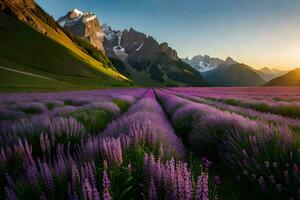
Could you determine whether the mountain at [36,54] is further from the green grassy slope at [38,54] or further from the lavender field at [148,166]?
the lavender field at [148,166]

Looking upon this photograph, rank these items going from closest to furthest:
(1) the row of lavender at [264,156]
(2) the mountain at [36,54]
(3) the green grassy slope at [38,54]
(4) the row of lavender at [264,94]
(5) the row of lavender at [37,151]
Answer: (5) the row of lavender at [37,151]
(1) the row of lavender at [264,156]
(4) the row of lavender at [264,94]
(2) the mountain at [36,54]
(3) the green grassy slope at [38,54]

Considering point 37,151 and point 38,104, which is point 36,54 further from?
point 37,151

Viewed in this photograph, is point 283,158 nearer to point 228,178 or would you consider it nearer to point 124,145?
point 228,178

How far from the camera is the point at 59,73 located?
11444 cm

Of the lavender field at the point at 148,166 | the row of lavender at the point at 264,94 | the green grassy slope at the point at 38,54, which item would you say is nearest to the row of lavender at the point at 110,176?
the lavender field at the point at 148,166

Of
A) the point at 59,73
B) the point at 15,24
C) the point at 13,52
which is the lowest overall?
the point at 59,73

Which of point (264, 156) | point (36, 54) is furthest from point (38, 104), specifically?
point (36, 54)

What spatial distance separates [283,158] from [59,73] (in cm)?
11832

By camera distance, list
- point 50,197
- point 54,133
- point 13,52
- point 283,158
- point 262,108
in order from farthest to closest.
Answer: point 13,52
point 262,108
point 54,133
point 283,158
point 50,197

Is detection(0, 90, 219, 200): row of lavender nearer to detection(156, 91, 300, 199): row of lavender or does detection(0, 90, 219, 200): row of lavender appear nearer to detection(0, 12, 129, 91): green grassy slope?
detection(156, 91, 300, 199): row of lavender

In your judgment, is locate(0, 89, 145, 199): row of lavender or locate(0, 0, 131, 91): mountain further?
locate(0, 0, 131, 91): mountain

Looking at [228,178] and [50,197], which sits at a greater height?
[50,197]

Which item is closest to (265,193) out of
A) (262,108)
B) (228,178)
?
(228,178)

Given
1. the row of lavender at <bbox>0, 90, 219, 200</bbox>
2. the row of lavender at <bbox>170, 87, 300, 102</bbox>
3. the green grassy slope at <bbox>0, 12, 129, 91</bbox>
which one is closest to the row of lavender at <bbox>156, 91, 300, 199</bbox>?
the row of lavender at <bbox>0, 90, 219, 200</bbox>
